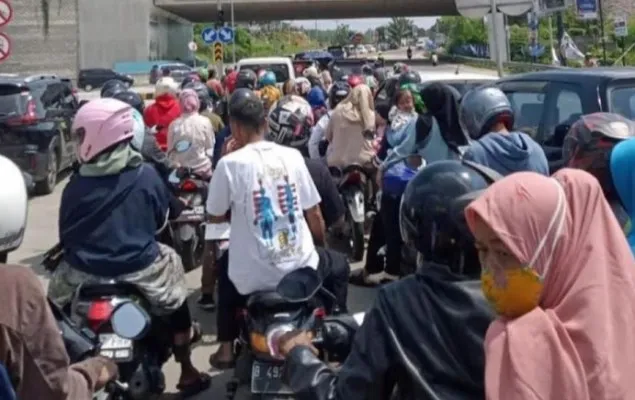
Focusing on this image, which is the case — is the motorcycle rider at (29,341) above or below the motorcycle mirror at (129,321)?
above

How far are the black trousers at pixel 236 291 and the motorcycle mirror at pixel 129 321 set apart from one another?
750 millimetres

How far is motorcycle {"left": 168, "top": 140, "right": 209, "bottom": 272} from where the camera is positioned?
8680mm

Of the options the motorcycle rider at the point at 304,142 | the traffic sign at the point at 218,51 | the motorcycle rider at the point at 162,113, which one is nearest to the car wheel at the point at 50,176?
the motorcycle rider at the point at 162,113

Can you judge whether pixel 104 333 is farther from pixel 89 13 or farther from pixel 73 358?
pixel 89 13

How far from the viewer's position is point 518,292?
231 cm

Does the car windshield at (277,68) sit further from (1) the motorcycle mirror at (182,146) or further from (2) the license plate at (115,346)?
(2) the license plate at (115,346)

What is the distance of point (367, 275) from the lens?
8820 millimetres

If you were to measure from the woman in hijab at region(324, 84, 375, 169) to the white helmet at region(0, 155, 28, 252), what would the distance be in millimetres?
6361

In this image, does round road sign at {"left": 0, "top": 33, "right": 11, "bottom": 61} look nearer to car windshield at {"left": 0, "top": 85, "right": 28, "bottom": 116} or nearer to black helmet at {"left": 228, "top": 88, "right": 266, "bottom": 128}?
car windshield at {"left": 0, "top": 85, "right": 28, "bottom": 116}

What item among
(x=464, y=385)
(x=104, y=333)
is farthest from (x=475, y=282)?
(x=104, y=333)

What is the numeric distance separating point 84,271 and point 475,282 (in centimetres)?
278

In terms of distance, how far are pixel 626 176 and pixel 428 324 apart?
5.14 ft

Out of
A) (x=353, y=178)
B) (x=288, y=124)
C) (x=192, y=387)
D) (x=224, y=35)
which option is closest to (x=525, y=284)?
(x=192, y=387)

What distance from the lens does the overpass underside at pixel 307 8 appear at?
63594 mm
